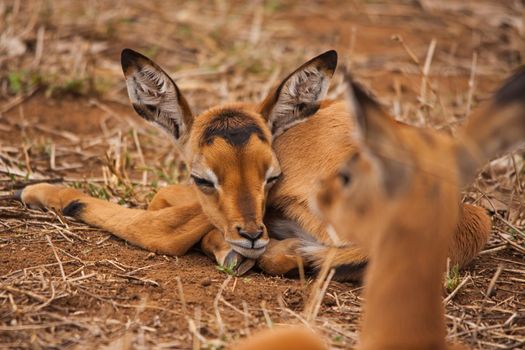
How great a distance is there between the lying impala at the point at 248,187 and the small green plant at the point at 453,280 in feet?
0.54

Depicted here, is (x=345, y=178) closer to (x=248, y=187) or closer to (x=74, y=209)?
(x=248, y=187)

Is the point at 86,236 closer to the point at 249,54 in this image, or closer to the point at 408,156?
the point at 408,156

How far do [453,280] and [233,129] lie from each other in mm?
1833

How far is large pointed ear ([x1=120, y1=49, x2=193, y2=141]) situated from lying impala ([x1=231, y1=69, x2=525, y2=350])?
9.23 feet

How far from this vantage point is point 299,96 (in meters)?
6.66

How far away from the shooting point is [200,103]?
10.3 m

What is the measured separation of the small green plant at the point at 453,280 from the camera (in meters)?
5.88

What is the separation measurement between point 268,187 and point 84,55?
5.43 metres

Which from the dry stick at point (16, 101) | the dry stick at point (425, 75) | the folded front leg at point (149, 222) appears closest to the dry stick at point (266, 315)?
the folded front leg at point (149, 222)

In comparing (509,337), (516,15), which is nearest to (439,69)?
(516,15)

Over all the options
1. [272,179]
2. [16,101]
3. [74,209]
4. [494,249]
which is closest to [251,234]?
[272,179]

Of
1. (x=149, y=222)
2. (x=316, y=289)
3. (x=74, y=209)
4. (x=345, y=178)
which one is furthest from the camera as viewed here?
(x=74, y=209)

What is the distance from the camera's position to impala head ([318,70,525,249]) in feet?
12.8

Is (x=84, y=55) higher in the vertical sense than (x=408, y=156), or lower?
lower
